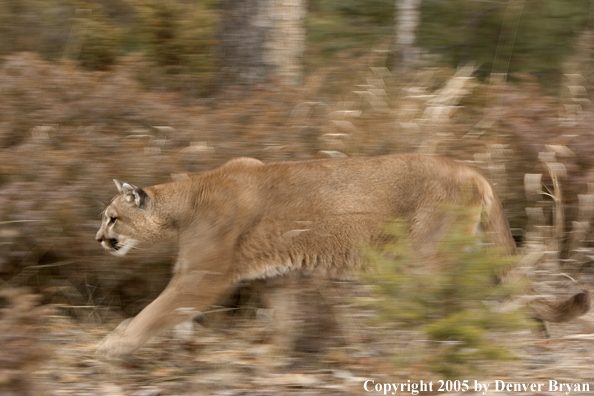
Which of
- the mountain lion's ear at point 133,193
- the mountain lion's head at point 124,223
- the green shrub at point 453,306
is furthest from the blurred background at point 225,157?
the mountain lion's ear at point 133,193

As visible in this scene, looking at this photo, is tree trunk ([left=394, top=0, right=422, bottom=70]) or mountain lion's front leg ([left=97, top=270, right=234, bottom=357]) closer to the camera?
mountain lion's front leg ([left=97, top=270, right=234, bottom=357])

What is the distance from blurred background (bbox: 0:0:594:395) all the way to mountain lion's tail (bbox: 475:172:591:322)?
0.32 meters

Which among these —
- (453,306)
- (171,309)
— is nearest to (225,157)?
(171,309)

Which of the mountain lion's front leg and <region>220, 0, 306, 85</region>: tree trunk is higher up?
<region>220, 0, 306, 85</region>: tree trunk

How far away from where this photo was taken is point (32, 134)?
20.1ft

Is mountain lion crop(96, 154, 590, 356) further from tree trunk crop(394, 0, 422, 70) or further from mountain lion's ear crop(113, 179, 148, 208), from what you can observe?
tree trunk crop(394, 0, 422, 70)

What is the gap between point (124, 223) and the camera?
5.59m

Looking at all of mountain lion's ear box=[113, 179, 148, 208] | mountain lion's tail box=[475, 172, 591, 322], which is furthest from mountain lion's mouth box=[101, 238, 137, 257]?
mountain lion's tail box=[475, 172, 591, 322]

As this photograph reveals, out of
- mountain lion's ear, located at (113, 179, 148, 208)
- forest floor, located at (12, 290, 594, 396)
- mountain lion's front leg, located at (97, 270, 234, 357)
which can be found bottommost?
forest floor, located at (12, 290, 594, 396)

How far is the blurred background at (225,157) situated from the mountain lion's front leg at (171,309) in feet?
0.63

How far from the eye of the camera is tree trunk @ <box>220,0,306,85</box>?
758cm

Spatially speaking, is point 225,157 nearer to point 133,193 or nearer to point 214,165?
point 214,165

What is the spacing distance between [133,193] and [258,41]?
2782mm

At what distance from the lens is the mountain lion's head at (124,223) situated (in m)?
5.52
